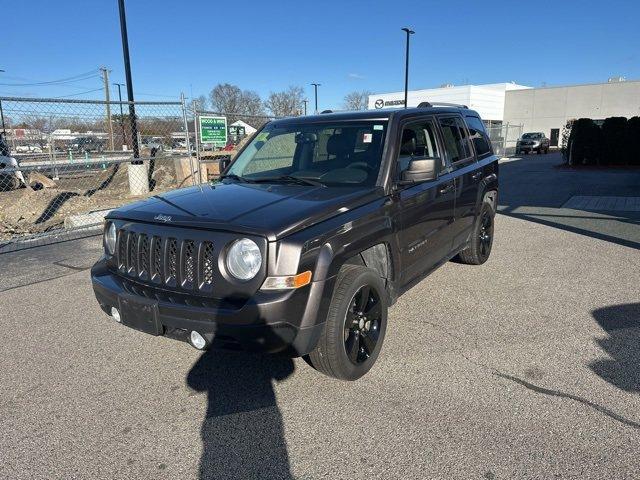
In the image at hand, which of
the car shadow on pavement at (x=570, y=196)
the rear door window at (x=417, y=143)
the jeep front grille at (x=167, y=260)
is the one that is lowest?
the car shadow on pavement at (x=570, y=196)

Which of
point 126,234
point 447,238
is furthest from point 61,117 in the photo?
point 447,238

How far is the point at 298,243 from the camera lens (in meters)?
2.88

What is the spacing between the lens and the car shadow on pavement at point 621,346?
338 cm

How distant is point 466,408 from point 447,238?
6.93ft

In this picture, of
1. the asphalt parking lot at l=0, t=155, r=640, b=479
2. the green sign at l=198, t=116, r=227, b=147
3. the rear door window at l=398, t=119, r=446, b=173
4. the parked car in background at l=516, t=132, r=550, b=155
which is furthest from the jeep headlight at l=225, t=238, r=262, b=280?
the parked car in background at l=516, t=132, r=550, b=155

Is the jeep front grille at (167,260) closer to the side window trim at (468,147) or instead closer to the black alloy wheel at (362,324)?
the black alloy wheel at (362,324)

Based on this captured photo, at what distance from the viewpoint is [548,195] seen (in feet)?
42.1

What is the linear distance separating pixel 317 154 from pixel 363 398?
7.03 feet

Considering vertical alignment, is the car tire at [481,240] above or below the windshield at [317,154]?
below

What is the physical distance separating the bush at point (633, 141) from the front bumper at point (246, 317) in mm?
22519

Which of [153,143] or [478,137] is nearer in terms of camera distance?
[478,137]

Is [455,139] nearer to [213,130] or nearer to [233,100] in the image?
[213,130]

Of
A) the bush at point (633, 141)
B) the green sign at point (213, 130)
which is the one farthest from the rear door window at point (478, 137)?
the bush at point (633, 141)

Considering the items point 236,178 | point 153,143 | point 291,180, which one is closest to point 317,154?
point 291,180
